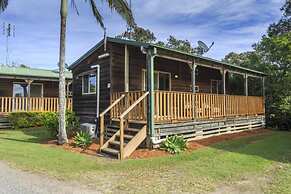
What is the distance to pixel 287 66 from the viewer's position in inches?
815

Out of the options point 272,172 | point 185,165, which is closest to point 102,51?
point 185,165

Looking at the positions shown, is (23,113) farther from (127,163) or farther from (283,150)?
(283,150)

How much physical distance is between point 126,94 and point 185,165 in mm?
5156

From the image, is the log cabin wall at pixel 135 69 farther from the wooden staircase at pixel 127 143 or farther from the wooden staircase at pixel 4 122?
the wooden staircase at pixel 4 122

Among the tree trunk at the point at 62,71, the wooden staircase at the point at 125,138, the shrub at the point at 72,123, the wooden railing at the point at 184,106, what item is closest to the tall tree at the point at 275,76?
the wooden railing at the point at 184,106

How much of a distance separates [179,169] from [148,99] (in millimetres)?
3991

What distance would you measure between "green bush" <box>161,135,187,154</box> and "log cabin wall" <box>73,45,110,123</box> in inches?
185

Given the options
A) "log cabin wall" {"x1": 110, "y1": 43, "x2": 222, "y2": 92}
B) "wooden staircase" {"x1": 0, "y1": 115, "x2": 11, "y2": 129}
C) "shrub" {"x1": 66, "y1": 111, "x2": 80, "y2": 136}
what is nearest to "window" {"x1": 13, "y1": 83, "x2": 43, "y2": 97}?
"wooden staircase" {"x1": 0, "y1": 115, "x2": 11, "y2": 129}

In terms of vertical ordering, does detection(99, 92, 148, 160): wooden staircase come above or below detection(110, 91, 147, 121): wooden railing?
below

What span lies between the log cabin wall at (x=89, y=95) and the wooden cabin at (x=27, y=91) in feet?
14.2

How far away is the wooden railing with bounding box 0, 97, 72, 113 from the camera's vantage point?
835 inches

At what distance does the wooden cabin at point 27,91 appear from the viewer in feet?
70.8

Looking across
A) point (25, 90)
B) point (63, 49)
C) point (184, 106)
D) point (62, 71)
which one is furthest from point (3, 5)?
point (25, 90)

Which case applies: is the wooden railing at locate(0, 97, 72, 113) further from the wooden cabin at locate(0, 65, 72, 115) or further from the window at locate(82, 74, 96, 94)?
the window at locate(82, 74, 96, 94)
